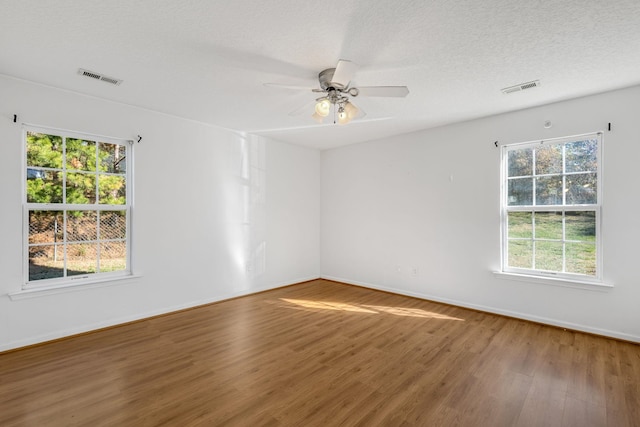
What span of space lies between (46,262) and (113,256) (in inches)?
23.6

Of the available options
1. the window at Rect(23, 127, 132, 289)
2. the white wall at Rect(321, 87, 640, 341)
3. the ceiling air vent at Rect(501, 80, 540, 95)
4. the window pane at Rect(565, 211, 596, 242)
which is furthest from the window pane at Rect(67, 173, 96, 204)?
the window pane at Rect(565, 211, 596, 242)

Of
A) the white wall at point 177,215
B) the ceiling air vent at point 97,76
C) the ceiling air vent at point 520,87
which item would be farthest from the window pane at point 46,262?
the ceiling air vent at point 520,87

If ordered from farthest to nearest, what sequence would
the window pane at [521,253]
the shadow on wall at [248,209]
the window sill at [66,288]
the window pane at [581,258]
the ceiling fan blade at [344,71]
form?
the shadow on wall at [248,209]
the window pane at [521,253]
the window pane at [581,258]
the window sill at [66,288]
the ceiling fan blade at [344,71]

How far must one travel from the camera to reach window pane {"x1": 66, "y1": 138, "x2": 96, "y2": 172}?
3.30m

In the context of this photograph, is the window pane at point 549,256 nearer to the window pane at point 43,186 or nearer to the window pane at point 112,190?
the window pane at point 112,190

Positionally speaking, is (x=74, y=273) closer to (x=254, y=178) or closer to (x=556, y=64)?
(x=254, y=178)

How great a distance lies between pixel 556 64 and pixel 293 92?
2414mm

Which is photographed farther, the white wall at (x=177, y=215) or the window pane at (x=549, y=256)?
the window pane at (x=549, y=256)

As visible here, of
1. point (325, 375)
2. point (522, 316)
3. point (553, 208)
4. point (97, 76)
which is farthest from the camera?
point (522, 316)

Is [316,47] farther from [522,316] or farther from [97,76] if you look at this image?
[522,316]

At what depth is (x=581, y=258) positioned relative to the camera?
342cm

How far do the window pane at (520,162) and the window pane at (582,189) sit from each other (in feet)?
1.40

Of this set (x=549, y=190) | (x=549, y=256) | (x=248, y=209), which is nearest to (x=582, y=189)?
(x=549, y=190)

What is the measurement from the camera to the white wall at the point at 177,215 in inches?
115
